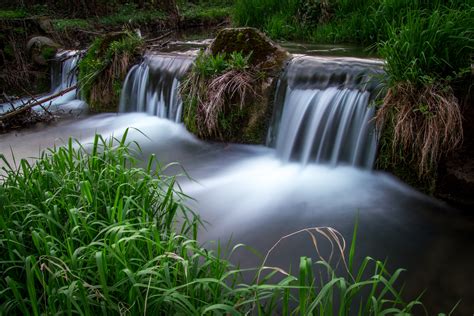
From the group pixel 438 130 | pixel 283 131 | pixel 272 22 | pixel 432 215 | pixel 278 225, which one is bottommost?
pixel 278 225

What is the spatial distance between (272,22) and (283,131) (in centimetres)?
363

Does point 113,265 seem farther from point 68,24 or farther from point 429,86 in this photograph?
point 68,24

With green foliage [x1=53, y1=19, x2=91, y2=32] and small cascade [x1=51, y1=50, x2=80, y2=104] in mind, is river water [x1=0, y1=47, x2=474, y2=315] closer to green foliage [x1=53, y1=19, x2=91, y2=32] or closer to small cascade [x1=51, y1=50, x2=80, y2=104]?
small cascade [x1=51, y1=50, x2=80, y2=104]

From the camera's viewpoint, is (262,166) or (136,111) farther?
(136,111)

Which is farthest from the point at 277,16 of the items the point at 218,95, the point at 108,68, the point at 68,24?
the point at 68,24

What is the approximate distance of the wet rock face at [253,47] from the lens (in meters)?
4.90

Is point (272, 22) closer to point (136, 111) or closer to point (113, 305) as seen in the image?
point (136, 111)

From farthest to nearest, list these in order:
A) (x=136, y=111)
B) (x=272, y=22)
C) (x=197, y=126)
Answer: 1. (x=272, y=22)
2. (x=136, y=111)
3. (x=197, y=126)

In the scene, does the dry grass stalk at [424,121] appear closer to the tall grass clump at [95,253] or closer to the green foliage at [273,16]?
the tall grass clump at [95,253]

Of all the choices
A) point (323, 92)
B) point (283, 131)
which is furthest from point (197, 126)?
point (323, 92)

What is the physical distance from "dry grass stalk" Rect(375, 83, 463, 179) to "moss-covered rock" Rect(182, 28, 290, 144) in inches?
65.8

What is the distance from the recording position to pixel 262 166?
440cm

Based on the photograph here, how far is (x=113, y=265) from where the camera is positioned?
1790 mm

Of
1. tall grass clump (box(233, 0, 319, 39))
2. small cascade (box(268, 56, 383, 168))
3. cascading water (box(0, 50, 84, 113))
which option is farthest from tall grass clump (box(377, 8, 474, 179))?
cascading water (box(0, 50, 84, 113))
